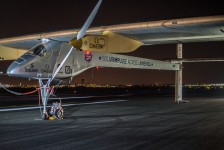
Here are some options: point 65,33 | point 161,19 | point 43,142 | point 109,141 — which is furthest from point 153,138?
point 65,33

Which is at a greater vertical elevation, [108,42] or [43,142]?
[108,42]

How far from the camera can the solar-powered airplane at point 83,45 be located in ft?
45.8

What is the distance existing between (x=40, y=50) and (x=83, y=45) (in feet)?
9.84

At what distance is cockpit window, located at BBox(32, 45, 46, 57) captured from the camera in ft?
54.2

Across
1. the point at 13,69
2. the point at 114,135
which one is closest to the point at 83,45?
the point at 13,69

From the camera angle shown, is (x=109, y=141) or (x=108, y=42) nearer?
(x=109, y=141)

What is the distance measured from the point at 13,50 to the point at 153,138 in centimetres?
1273

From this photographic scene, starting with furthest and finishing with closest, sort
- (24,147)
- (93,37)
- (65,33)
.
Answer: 1. (65,33)
2. (93,37)
3. (24,147)

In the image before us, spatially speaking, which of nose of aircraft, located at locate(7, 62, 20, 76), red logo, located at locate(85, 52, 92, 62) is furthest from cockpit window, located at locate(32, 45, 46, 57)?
red logo, located at locate(85, 52, 92, 62)

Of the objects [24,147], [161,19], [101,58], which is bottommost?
[24,147]

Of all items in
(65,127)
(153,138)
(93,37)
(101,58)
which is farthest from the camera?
(101,58)

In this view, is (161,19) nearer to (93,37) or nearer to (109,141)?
(93,37)

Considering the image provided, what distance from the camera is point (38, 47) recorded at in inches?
657

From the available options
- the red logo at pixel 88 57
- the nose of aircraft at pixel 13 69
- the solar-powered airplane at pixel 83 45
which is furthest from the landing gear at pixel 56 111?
the red logo at pixel 88 57
